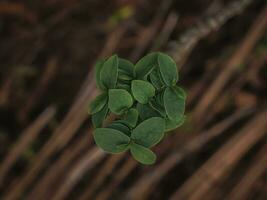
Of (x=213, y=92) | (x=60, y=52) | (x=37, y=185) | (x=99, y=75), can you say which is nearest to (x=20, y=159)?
(x=37, y=185)

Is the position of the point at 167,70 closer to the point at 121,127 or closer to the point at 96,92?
the point at 121,127

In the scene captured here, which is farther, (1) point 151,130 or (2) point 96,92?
(2) point 96,92

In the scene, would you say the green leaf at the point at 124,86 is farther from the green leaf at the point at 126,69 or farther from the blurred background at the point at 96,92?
the blurred background at the point at 96,92

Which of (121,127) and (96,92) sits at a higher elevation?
(96,92)

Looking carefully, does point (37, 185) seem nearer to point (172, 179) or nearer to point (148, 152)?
point (172, 179)

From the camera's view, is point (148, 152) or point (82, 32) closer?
point (148, 152)

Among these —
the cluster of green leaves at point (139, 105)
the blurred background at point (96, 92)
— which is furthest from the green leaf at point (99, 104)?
the blurred background at point (96, 92)

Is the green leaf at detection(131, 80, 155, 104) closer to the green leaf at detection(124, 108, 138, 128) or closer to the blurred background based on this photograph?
the green leaf at detection(124, 108, 138, 128)

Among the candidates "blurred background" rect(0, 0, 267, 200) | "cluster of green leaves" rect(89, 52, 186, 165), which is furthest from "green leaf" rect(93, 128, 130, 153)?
"blurred background" rect(0, 0, 267, 200)

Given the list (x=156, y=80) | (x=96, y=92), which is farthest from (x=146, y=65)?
(x=96, y=92)
